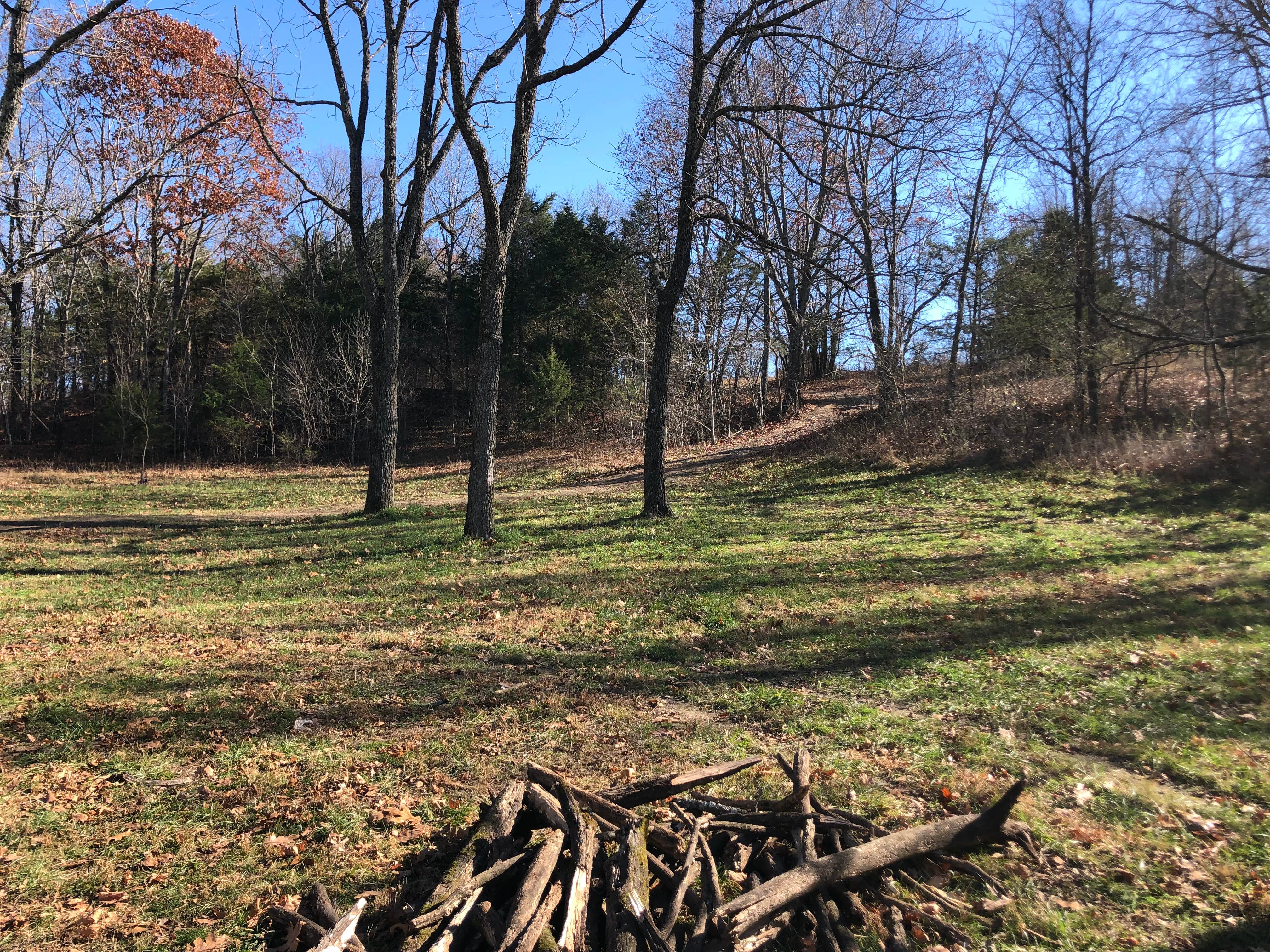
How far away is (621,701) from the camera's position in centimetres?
528

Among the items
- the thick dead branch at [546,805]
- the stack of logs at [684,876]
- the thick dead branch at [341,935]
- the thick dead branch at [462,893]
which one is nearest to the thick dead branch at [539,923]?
the stack of logs at [684,876]

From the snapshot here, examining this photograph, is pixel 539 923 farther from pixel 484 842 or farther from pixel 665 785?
pixel 665 785

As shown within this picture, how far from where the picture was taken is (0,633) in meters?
6.86

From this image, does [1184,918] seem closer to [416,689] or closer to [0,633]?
[416,689]

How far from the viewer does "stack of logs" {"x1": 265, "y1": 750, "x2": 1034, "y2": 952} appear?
265 centimetres

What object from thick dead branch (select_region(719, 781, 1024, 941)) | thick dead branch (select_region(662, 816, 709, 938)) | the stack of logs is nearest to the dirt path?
the stack of logs

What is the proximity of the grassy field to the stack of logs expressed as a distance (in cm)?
36

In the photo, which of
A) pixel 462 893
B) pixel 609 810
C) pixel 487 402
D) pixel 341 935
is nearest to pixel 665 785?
pixel 609 810

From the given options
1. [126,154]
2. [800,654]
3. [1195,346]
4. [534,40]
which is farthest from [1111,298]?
[126,154]

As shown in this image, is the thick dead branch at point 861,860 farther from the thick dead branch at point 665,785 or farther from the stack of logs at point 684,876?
the thick dead branch at point 665,785

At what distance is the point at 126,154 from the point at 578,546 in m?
20.9

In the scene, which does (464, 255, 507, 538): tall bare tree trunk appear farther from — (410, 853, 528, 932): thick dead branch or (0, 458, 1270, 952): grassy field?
(410, 853, 528, 932): thick dead branch

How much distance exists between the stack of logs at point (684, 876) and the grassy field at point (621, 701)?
363 millimetres

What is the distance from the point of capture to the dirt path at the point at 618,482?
14.4 metres
